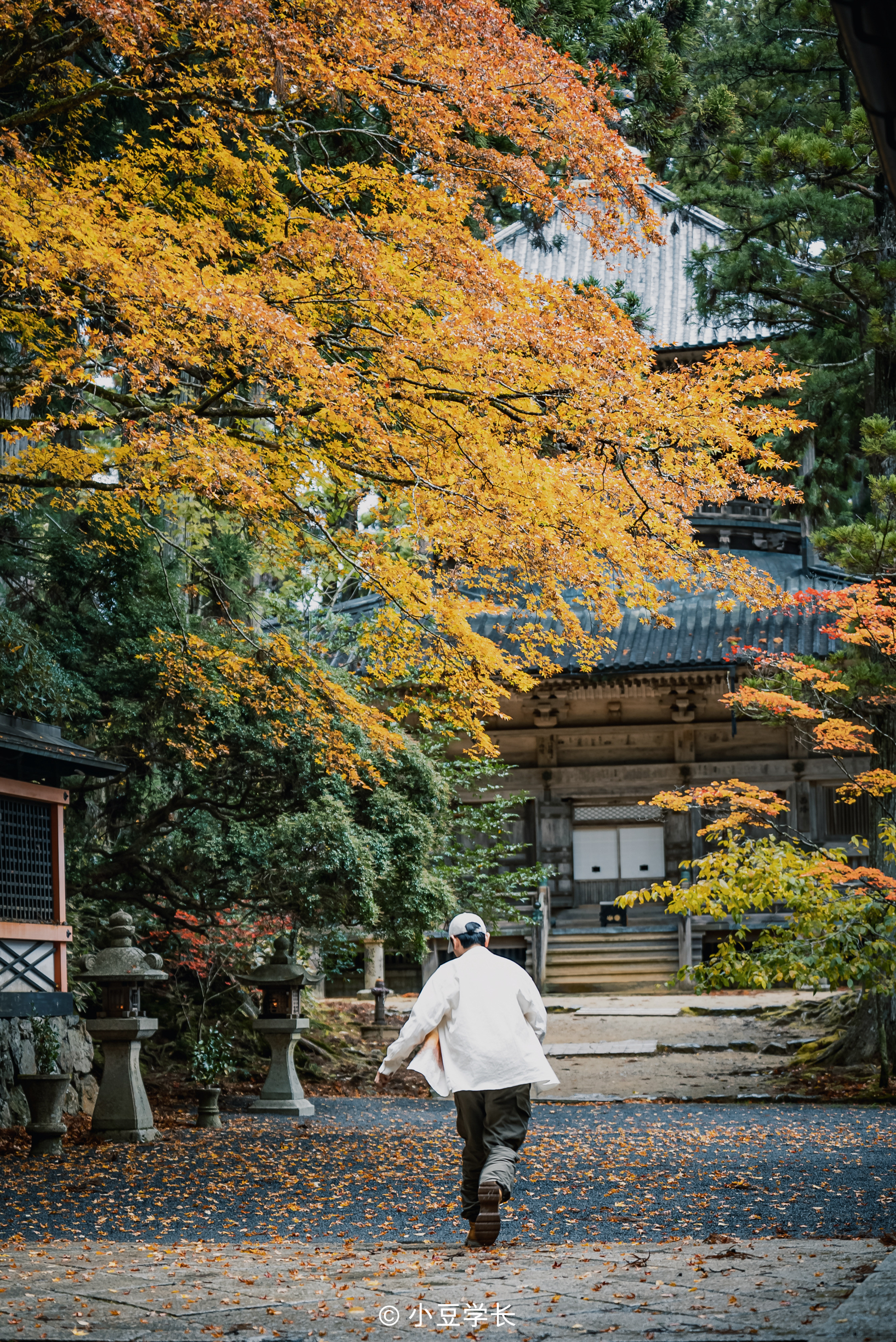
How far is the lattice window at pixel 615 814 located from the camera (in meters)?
22.3

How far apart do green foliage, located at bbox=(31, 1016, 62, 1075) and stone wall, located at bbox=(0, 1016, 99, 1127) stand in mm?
87

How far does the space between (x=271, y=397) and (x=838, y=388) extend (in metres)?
7.66

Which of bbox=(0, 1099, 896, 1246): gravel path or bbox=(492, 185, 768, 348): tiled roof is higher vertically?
bbox=(492, 185, 768, 348): tiled roof

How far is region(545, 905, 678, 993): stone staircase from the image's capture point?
62.7ft

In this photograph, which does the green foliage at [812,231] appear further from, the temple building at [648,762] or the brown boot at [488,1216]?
the brown boot at [488,1216]

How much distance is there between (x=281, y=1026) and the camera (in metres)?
11.9

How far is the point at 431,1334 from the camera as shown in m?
3.75

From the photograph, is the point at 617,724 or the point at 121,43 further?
the point at 617,724

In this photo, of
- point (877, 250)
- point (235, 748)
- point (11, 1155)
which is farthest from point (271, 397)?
point (877, 250)

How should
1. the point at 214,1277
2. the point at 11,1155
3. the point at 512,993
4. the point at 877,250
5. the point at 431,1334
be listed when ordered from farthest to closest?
1. the point at 877,250
2. the point at 11,1155
3. the point at 512,993
4. the point at 214,1277
5. the point at 431,1334

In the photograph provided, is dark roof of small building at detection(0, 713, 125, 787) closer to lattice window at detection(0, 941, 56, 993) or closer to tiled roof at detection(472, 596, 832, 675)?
lattice window at detection(0, 941, 56, 993)

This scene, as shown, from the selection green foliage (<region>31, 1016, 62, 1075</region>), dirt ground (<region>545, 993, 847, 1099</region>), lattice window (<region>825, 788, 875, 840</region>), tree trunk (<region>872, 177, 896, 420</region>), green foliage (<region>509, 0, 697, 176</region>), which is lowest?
dirt ground (<region>545, 993, 847, 1099</region>)

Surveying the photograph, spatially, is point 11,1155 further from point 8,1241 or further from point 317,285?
point 317,285

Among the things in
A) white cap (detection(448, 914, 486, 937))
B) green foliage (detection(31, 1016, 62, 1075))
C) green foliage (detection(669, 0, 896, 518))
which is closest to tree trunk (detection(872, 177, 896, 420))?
green foliage (detection(669, 0, 896, 518))
